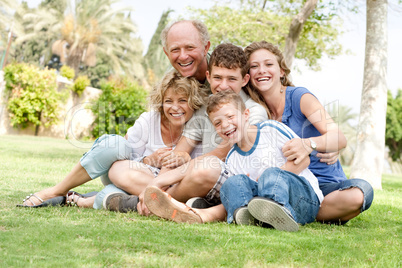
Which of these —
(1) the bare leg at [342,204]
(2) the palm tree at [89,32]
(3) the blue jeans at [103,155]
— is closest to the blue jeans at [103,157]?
(3) the blue jeans at [103,155]

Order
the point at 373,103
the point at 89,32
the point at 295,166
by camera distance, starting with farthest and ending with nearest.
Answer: the point at 89,32 → the point at 373,103 → the point at 295,166

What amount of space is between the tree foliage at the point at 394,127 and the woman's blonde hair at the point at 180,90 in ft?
102

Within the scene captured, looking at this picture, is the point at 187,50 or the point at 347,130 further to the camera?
the point at 347,130

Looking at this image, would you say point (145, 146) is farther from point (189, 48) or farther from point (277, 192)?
point (277, 192)

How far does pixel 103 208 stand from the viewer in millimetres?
3545

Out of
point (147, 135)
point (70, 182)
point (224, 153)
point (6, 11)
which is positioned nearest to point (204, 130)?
point (224, 153)

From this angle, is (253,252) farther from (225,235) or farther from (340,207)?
(340,207)

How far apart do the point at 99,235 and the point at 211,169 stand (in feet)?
3.41

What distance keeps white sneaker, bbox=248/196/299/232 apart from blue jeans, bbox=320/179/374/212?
0.68m

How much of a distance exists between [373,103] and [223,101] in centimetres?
615

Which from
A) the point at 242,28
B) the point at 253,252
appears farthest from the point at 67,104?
the point at 253,252

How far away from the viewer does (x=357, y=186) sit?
3.21 m

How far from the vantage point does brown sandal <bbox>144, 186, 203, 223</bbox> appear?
117 inches

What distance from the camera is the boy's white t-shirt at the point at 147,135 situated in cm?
395
